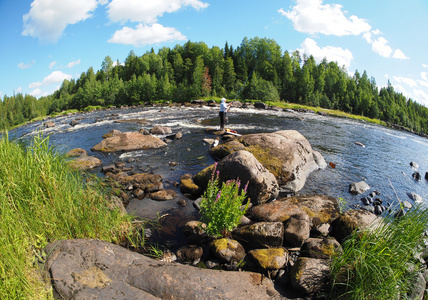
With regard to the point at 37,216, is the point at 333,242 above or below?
below

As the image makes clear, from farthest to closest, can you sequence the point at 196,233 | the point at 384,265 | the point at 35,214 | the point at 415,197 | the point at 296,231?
1. the point at 415,197
2. the point at 196,233
3. the point at 296,231
4. the point at 35,214
5. the point at 384,265

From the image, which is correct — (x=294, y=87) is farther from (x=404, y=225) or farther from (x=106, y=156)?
(x=404, y=225)

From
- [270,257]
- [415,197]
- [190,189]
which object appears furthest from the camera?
[415,197]

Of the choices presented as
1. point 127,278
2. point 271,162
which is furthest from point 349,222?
point 127,278

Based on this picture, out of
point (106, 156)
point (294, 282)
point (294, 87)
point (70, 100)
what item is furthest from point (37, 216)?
point (70, 100)

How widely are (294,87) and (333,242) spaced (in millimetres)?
99574

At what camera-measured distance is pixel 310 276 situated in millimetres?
4715

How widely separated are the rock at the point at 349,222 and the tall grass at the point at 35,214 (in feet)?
21.4

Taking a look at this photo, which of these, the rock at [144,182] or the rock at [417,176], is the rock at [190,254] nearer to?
the rock at [144,182]

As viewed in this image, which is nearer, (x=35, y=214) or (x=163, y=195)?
(x=35, y=214)

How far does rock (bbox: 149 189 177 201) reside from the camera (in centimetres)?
923

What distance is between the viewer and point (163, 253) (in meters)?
6.12

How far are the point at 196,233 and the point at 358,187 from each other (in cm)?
916

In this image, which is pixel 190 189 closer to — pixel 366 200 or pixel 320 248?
pixel 320 248
